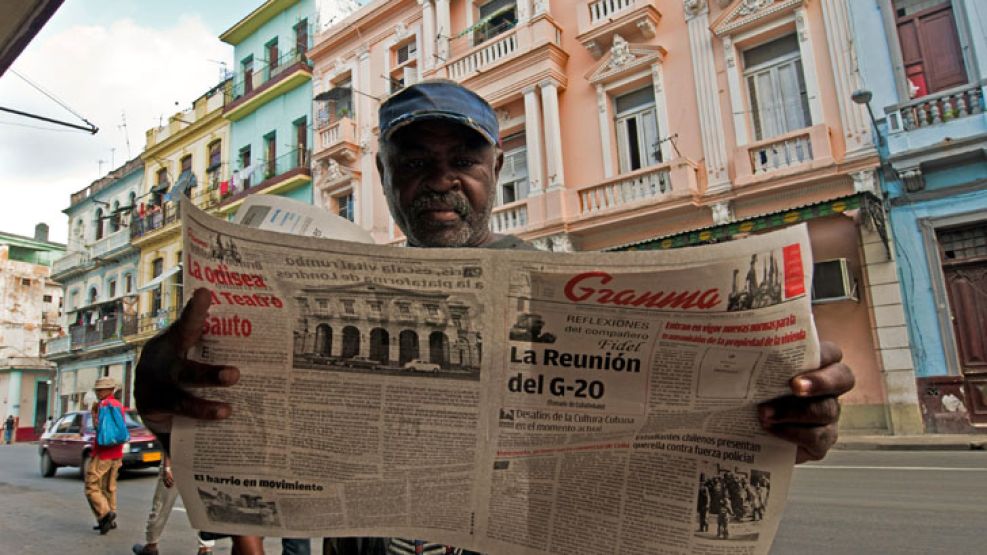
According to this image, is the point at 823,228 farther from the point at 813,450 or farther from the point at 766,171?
the point at 813,450

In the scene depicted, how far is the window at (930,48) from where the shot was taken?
8344 millimetres

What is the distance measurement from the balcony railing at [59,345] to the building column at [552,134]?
24.1 metres

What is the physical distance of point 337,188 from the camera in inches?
619

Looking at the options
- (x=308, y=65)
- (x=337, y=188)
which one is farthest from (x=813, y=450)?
(x=308, y=65)

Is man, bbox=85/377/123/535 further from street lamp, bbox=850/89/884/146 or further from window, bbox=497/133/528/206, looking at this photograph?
street lamp, bbox=850/89/884/146

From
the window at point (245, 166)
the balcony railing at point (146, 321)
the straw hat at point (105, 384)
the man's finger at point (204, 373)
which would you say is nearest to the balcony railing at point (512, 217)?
the straw hat at point (105, 384)

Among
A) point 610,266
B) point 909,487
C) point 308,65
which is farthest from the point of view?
point 308,65

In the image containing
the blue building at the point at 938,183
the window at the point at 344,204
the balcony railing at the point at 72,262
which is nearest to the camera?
the blue building at the point at 938,183

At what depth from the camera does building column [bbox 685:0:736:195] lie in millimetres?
9625

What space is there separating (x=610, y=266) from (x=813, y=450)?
1.63 ft

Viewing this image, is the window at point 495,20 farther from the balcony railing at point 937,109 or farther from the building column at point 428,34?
the balcony railing at point 937,109

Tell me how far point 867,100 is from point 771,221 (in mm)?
1880

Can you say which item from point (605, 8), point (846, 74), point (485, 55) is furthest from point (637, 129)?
point (485, 55)

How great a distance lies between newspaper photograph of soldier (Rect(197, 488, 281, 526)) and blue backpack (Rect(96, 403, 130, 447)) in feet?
20.1
